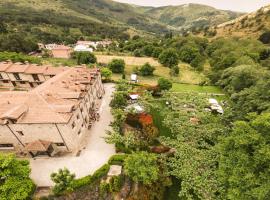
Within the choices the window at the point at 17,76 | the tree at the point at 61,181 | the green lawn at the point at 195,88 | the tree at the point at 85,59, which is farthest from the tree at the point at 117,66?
the tree at the point at 61,181

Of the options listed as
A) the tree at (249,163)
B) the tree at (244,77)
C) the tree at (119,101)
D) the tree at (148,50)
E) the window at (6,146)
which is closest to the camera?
the tree at (249,163)

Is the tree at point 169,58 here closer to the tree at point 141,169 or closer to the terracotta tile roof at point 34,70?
the terracotta tile roof at point 34,70

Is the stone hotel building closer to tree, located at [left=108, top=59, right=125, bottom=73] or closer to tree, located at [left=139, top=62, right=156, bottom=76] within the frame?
tree, located at [left=108, top=59, right=125, bottom=73]

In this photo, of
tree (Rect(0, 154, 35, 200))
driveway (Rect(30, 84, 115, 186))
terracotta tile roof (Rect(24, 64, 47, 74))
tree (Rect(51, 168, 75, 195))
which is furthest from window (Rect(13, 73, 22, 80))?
tree (Rect(51, 168, 75, 195))

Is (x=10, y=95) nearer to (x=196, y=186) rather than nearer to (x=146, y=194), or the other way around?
(x=146, y=194)

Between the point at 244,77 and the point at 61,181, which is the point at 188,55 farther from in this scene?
the point at 61,181

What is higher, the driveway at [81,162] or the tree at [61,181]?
the tree at [61,181]

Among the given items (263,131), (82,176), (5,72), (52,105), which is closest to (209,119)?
(263,131)

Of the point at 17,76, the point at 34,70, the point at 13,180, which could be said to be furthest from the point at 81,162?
the point at 17,76
